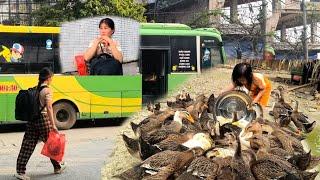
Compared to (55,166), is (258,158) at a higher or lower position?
higher

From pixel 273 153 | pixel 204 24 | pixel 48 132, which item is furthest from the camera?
pixel 204 24

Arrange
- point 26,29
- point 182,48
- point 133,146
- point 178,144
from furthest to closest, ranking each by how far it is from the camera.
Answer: point 182,48 < point 26,29 < point 133,146 < point 178,144

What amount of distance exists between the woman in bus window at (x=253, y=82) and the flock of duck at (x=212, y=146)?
0.18 meters

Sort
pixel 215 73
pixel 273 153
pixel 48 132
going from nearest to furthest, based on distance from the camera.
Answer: pixel 273 153 < pixel 215 73 < pixel 48 132

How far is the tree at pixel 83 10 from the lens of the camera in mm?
19141

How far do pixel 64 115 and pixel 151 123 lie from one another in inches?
434

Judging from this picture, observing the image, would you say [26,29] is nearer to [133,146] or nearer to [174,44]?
[174,44]

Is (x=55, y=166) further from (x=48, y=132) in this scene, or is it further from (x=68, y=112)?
(x=68, y=112)

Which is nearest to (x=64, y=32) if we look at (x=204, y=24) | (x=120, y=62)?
(x=120, y=62)

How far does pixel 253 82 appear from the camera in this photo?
3861mm

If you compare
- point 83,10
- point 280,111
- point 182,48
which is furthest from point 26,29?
point 280,111

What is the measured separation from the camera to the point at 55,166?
275 inches

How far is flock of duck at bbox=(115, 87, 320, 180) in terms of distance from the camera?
3.12 metres

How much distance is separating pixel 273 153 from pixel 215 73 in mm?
817
